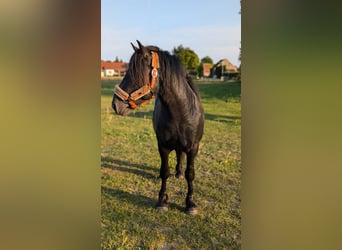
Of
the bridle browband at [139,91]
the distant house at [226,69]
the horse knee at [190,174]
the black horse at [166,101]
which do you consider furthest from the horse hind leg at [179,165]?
the distant house at [226,69]

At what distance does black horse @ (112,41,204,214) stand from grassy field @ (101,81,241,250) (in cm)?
5

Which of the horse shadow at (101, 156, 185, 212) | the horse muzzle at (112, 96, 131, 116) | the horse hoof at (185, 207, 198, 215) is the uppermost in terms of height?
the horse muzzle at (112, 96, 131, 116)

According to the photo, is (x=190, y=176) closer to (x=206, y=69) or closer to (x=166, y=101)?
(x=166, y=101)

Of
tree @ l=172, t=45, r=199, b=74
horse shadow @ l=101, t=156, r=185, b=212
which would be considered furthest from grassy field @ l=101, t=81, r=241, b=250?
tree @ l=172, t=45, r=199, b=74

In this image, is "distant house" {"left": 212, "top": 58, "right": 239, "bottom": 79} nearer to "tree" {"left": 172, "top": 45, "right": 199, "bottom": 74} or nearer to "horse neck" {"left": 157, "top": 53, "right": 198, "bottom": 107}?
"tree" {"left": 172, "top": 45, "right": 199, "bottom": 74}

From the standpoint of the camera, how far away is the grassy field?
127 centimetres

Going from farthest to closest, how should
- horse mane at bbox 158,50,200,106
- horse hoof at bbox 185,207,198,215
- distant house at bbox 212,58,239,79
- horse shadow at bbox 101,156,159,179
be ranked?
horse shadow at bbox 101,156,159,179 < horse hoof at bbox 185,207,198,215 < horse mane at bbox 158,50,200,106 < distant house at bbox 212,58,239,79

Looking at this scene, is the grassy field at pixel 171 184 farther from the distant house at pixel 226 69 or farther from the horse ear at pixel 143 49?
the horse ear at pixel 143 49
